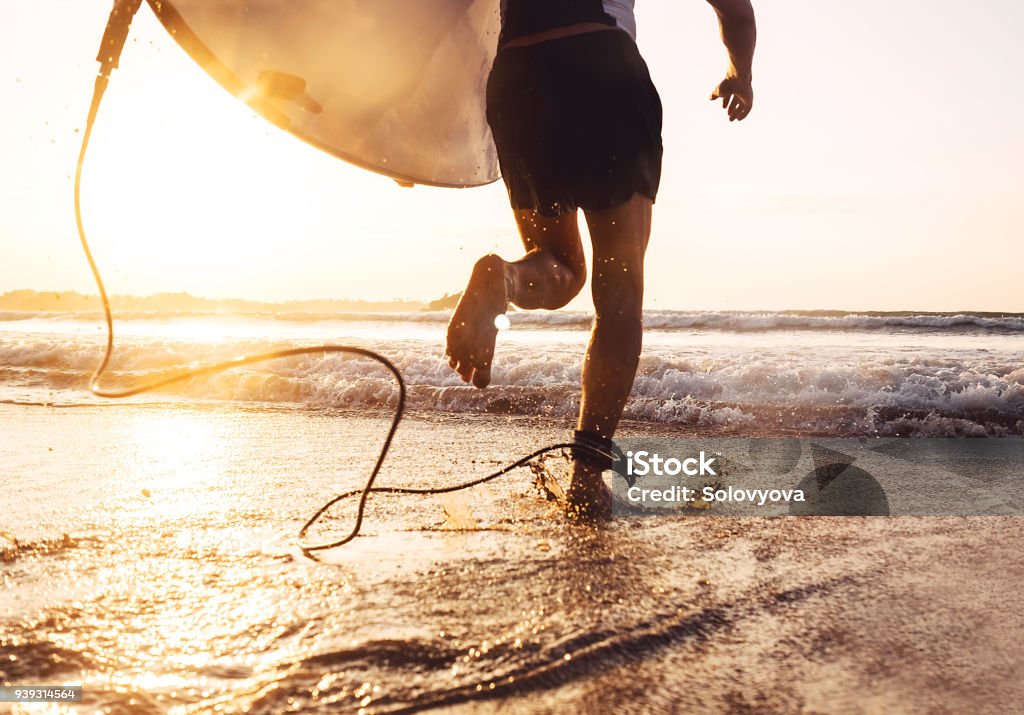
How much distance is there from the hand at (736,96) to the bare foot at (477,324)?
88 cm

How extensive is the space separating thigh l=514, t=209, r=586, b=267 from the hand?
0.52 meters

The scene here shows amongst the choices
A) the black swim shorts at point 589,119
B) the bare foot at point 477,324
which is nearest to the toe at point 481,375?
the bare foot at point 477,324

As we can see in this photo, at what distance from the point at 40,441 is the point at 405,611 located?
2347 millimetres

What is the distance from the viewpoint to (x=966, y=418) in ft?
11.4

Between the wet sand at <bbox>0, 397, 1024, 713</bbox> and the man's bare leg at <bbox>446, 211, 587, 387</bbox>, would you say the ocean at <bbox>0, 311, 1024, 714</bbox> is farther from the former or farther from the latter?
the man's bare leg at <bbox>446, 211, 587, 387</bbox>

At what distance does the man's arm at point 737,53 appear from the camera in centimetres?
191

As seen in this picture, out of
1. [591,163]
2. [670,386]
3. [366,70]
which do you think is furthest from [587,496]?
[670,386]

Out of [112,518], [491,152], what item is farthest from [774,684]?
[491,152]

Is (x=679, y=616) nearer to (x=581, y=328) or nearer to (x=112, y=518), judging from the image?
(x=112, y=518)

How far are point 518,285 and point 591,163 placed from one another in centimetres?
31

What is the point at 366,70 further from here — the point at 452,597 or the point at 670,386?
the point at 670,386

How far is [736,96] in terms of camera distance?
2.03 m

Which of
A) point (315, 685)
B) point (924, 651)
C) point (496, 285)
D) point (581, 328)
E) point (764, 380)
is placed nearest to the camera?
point (315, 685)

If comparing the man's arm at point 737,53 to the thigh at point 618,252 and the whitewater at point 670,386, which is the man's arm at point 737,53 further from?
the whitewater at point 670,386
